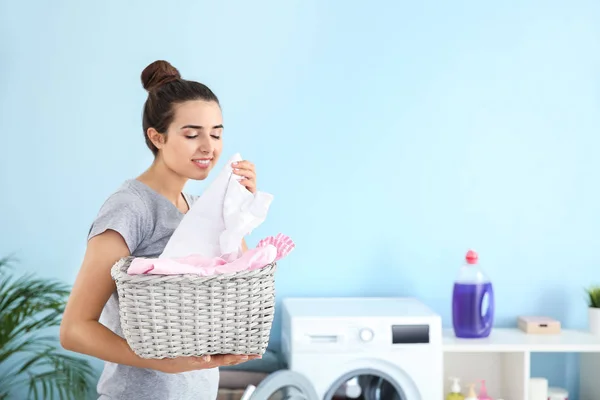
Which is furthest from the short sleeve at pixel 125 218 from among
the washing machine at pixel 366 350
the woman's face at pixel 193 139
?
the washing machine at pixel 366 350

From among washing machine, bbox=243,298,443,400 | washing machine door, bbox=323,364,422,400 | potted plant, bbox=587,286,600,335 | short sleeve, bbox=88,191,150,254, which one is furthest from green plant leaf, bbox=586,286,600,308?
short sleeve, bbox=88,191,150,254

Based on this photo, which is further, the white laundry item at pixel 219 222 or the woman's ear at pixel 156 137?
the woman's ear at pixel 156 137

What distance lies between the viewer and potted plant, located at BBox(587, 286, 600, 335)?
3.16m

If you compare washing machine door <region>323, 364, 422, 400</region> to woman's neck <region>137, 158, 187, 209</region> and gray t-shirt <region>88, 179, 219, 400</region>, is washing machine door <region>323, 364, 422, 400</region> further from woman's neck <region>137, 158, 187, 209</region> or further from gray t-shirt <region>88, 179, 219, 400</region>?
woman's neck <region>137, 158, 187, 209</region>

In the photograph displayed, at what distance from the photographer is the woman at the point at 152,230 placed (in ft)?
4.24

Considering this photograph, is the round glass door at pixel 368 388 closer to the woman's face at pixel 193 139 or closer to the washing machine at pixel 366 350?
the washing machine at pixel 366 350

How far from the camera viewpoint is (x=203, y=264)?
1274 millimetres

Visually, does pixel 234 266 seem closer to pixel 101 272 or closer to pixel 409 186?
pixel 101 272

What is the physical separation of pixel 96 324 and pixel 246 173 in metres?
0.38

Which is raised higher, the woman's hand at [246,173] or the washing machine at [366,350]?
the woman's hand at [246,173]

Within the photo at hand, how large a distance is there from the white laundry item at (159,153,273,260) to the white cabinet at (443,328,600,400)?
179 centimetres

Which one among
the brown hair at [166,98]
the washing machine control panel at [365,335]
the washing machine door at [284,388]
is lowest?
the washing machine door at [284,388]

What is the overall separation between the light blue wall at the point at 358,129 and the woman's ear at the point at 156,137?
68.1 inches

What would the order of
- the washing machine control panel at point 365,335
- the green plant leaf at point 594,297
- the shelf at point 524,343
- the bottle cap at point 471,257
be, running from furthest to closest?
the green plant leaf at point 594,297 → the bottle cap at point 471,257 → the shelf at point 524,343 → the washing machine control panel at point 365,335
